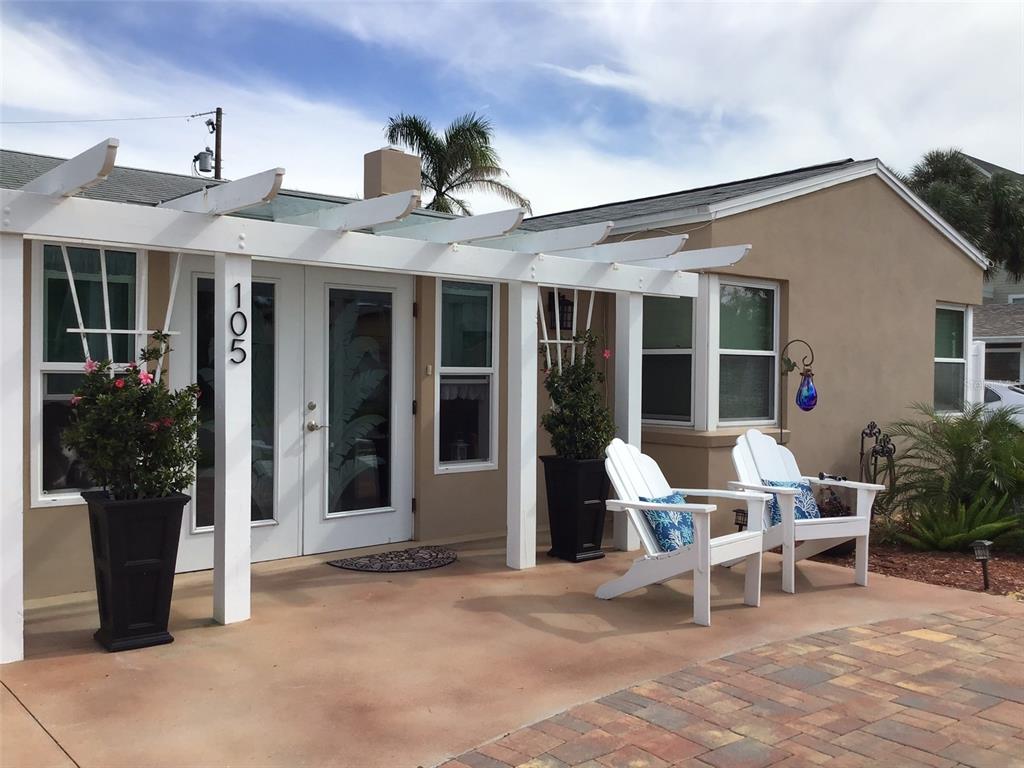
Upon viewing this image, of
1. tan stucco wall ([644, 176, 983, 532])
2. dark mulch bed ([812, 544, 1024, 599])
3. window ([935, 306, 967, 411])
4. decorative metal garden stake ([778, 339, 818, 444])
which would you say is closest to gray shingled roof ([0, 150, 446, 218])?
tan stucco wall ([644, 176, 983, 532])

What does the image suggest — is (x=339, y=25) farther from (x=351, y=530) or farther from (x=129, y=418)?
(x=129, y=418)

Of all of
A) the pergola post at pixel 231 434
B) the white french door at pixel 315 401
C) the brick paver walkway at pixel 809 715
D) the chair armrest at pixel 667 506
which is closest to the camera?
the brick paver walkway at pixel 809 715

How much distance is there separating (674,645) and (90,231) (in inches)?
136

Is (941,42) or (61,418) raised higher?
(941,42)

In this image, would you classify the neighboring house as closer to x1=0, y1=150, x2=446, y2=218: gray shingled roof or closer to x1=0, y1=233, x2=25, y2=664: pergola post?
x1=0, y1=150, x2=446, y2=218: gray shingled roof

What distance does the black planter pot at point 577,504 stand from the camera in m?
6.19

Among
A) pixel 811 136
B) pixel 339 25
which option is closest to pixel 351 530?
pixel 339 25

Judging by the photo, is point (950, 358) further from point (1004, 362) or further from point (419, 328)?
point (1004, 362)

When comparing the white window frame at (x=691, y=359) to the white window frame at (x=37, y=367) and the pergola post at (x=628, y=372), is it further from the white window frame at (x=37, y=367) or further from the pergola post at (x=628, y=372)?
the white window frame at (x=37, y=367)

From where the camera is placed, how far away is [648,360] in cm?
795

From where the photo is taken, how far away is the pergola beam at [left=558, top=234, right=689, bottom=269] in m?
6.16

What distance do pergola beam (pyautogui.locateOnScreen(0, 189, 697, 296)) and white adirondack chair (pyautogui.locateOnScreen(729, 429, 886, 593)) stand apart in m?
1.48

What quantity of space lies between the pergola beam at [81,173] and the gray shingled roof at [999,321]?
19.8m

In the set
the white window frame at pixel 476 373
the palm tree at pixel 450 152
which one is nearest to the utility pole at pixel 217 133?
the palm tree at pixel 450 152
